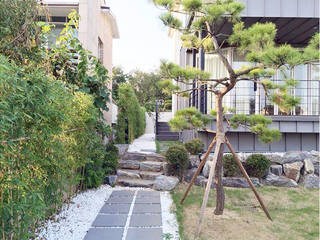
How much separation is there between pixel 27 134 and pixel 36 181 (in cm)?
43

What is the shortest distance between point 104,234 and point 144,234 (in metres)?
0.47

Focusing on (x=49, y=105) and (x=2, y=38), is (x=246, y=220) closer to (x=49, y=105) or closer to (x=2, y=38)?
(x=49, y=105)

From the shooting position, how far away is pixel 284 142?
5.79m

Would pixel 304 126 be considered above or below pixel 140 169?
above

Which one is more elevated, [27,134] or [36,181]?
[27,134]

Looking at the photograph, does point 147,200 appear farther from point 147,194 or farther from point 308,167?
point 308,167

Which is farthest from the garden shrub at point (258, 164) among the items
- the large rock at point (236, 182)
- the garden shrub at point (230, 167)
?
the garden shrub at point (230, 167)

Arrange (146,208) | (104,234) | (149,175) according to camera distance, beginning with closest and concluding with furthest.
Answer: (104,234) → (146,208) → (149,175)

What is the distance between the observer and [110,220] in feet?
10.8

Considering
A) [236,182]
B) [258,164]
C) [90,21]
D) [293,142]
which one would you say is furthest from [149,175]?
[90,21]

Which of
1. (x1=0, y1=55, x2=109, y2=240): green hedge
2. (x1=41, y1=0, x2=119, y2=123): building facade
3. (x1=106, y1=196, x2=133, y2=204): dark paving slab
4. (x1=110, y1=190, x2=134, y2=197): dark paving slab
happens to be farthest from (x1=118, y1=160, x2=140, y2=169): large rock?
(x1=0, y1=55, x2=109, y2=240): green hedge

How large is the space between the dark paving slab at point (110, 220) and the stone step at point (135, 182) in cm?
137

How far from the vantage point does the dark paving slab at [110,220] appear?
10.3 ft

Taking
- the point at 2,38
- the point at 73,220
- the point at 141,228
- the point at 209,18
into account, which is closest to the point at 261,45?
the point at 209,18
